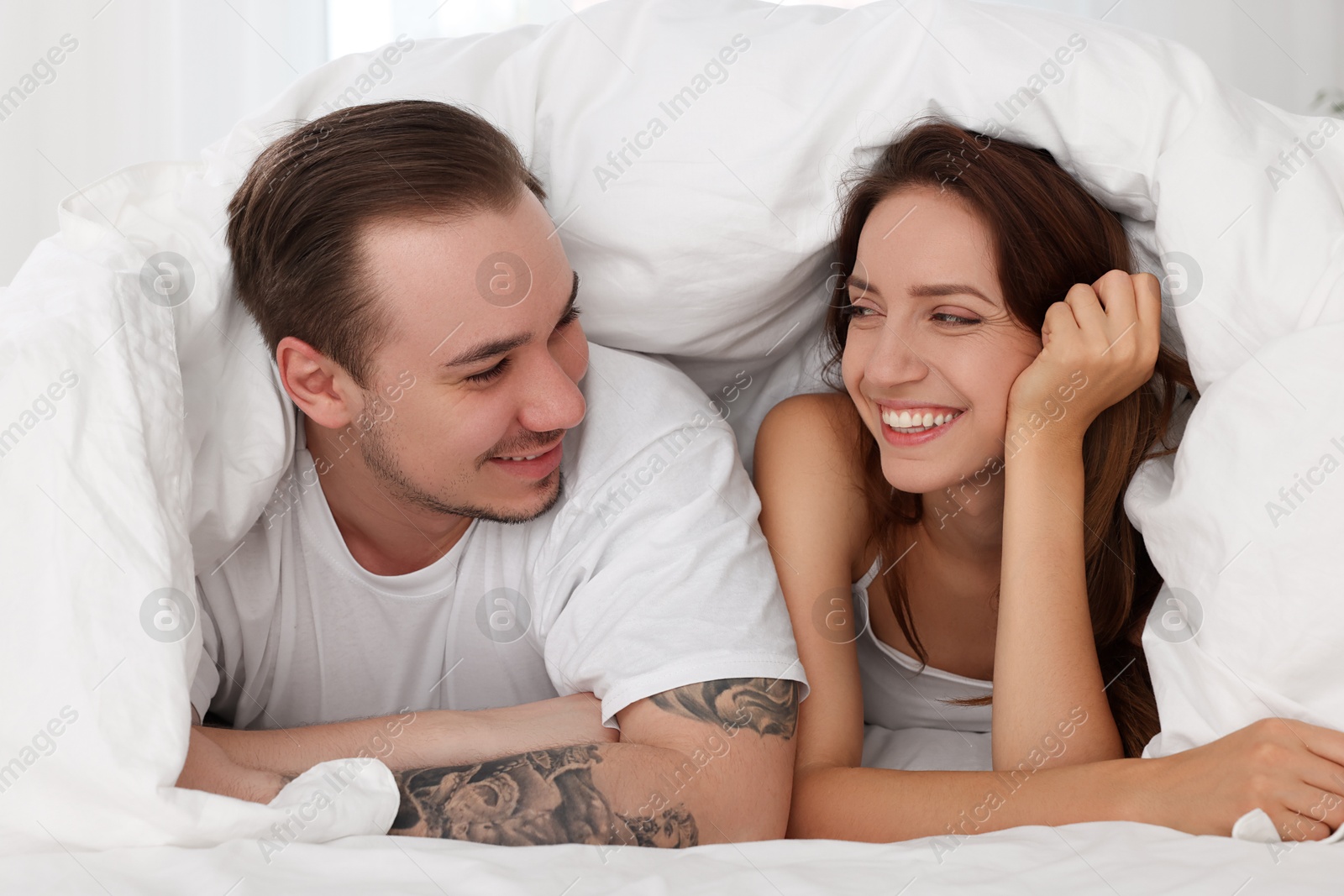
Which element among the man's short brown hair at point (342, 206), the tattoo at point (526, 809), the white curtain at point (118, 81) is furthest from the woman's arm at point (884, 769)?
the white curtain at point (118, 81)

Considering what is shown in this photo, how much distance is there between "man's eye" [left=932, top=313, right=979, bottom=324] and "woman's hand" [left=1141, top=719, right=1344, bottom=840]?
1.58 feet

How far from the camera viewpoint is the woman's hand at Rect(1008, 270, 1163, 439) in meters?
1.09

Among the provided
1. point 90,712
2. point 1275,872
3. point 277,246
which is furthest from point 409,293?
point 1275,872

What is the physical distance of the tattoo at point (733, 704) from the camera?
3.32ft

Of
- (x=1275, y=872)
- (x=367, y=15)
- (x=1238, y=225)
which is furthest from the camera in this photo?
(x=367, y=15)

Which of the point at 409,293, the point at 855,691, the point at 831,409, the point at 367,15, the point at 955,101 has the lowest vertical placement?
the point at 855,691

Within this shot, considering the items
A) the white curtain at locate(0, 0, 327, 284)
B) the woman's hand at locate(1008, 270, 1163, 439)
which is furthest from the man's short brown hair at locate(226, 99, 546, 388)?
Result: the white curtain at locate(0, 0, 327, 284)

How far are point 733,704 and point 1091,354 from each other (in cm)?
51

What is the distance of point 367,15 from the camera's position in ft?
7.80

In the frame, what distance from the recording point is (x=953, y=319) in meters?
1.17

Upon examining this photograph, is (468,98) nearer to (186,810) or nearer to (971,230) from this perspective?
(971,230)

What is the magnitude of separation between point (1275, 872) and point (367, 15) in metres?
2.34

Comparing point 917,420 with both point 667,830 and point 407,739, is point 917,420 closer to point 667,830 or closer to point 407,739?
point 667,830

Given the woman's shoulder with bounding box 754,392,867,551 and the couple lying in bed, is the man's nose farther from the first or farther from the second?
the woman's shoulder with bounding box 754,392,867,551
